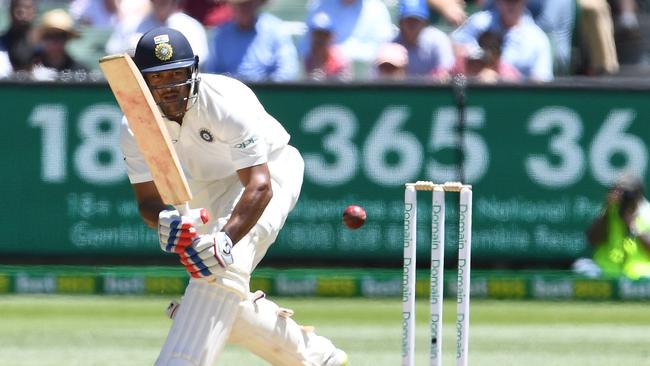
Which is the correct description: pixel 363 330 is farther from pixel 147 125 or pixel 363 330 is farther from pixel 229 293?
pixel 147 125

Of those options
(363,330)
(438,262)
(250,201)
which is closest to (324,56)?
(363,330)

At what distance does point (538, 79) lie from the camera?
34.5 feet

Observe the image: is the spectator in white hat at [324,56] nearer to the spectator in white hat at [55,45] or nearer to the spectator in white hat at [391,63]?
the spectator in white hat at [391,63]

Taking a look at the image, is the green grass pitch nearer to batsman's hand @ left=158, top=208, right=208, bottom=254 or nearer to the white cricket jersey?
the white cricket jersey

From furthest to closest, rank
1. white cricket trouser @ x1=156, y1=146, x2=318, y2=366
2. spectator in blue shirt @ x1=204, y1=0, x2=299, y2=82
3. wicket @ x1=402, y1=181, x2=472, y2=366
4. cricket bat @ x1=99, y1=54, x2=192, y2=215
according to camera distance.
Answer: spectator in blue shirt @ x1=204, y1=0, x2=299, y2=82
white cricket trouser @ x1=156, y1=146, x2=318, y2=366
wicket @ x1=402, y1=181, x2=472, y2=366
cricket bat @ x1=99, y1=54, x2=192, y2=215

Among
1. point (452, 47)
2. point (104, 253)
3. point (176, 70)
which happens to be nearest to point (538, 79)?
point (452, 47)

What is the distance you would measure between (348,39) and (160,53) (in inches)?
232

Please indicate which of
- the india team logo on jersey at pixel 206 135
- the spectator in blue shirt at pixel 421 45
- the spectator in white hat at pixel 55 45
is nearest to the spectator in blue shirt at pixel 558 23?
the spectator in blue shirt at pixel 421 45

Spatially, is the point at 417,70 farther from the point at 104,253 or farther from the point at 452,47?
the point at 104,253

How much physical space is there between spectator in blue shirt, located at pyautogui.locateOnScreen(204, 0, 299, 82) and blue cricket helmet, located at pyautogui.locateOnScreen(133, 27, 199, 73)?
529 cm

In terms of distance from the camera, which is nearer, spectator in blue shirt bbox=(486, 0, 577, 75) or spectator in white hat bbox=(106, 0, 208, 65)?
spectator in white hat bbox=(106, 0, 208, 65)

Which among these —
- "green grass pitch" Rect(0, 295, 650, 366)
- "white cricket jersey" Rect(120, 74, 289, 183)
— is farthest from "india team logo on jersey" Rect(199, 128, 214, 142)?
"green grass pitch" Rect(0, 295, 650, 366)

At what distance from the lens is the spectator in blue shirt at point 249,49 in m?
10.6

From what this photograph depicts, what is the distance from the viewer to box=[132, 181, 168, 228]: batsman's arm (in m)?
5.54
